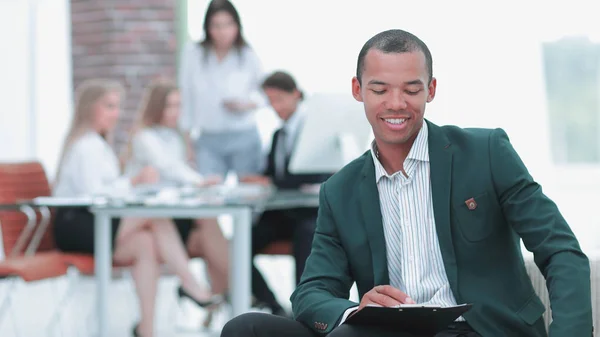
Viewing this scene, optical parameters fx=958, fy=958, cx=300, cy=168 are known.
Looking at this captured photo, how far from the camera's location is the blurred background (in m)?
6.59

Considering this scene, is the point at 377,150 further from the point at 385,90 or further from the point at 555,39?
the point at 555,39

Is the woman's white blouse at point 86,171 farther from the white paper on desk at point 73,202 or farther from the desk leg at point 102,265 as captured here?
the desk leg at point 102,265

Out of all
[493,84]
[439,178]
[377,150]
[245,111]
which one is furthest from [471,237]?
[493,84]

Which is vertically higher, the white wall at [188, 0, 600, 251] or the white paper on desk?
the white wall at [188, 0, 600, 251]

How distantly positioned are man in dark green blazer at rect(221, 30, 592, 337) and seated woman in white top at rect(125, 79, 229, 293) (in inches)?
103

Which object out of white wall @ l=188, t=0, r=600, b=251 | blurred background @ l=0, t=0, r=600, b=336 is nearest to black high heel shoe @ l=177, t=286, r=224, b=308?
blurred background @ l=0, t=0, r=600, b=336

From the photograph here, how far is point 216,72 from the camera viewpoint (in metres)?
5.02

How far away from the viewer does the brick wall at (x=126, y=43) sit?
655cm

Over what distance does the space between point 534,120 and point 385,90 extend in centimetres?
576

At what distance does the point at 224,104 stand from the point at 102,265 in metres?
1.36

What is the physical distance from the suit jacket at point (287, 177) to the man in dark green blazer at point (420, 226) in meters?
2.68

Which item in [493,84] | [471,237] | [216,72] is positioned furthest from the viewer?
[493,84]

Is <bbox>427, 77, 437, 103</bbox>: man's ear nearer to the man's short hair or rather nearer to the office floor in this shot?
the man's short hair

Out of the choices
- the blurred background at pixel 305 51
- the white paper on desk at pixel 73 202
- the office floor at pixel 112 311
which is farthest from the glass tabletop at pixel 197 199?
the blurred background at pixel 305 51
